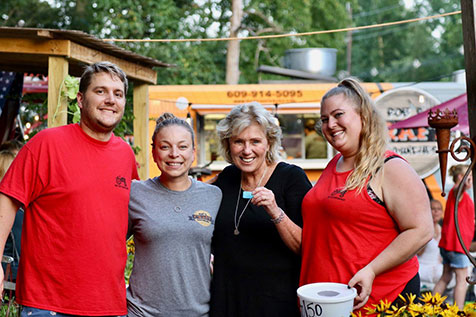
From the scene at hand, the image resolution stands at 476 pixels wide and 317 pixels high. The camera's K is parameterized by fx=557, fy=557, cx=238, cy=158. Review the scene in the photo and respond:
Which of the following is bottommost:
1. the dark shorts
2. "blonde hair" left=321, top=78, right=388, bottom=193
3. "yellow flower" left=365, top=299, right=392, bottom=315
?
the dark shorts

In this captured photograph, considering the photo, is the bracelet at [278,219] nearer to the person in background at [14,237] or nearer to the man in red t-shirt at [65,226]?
the man in red t-shirt at [65,226]

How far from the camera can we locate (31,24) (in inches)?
667

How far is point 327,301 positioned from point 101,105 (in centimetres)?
133

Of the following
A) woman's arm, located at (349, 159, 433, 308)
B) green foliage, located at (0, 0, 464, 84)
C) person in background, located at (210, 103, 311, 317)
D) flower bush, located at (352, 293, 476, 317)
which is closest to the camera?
flower bush, located at (352, 293, 476, 317)

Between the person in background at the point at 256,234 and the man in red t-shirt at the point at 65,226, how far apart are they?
50 centimetres

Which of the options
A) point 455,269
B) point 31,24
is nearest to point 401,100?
point 455,269

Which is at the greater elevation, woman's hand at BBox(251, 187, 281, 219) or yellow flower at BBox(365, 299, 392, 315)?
woman's hand at BBox(251, 187, 281, 219)

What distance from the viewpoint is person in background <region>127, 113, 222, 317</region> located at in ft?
8.29

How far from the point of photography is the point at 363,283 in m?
2.22

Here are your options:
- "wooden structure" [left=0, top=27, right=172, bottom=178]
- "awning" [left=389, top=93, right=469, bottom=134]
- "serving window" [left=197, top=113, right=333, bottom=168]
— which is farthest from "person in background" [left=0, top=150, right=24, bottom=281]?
"awning" [left=389, top=93, right=469, bottom=134]

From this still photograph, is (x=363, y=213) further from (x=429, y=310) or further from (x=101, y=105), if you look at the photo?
(x=101, y=105)

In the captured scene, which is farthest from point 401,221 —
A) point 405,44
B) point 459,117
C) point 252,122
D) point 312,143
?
point 405,44

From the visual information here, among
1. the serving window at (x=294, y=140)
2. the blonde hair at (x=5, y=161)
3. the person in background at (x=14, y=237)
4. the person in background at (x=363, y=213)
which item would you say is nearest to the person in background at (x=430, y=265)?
the serving window at (x=294, y=140)

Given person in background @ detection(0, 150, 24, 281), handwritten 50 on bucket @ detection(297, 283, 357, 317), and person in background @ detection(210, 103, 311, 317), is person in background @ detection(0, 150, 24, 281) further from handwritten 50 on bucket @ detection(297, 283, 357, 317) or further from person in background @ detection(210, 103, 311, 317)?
handwritten 50 on bucket @ detection(297, 283, 357, 317)
